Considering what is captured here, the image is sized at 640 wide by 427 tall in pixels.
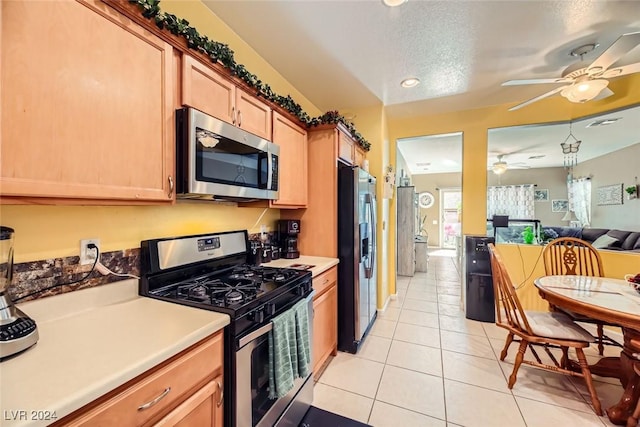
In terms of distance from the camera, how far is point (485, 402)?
5.92 ft

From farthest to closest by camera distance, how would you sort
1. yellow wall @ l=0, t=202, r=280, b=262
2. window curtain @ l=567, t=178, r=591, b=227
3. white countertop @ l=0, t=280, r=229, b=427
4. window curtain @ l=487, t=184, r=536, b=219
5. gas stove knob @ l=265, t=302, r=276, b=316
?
window curtain @ l=487, t=184, r=536, b=219, window curtain @ l=567, t=178, r=591, b=227, gas stove knob @ l=265, t=302, r=276, b=316, yellow wall @ l=0, t=202, r=280, b=262, white countertop @ l=0, t=280, r=229, b=427

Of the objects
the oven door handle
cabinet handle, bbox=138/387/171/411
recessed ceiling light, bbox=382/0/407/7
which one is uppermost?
recessed ceiling light, bbox=382/0/407/7

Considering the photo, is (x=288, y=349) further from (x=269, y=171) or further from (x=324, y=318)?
(x=269, y=171)

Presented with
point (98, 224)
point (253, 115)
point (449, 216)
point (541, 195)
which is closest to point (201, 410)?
point (98, 224)

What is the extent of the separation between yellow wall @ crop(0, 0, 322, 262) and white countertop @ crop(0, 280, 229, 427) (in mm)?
213

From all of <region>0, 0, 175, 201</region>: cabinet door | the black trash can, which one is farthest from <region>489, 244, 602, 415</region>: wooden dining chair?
<region>0, 0, 175, 201</region>: cabinet door

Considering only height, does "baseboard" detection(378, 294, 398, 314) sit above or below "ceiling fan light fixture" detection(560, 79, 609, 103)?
below

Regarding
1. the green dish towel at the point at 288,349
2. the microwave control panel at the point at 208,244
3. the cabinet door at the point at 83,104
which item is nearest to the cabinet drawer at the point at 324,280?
the green dish towel at the point at 288,349

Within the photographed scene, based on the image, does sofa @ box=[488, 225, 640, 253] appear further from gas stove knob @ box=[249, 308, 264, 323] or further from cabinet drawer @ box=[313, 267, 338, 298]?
gas stove knob @ box=[249, 308, 264, 323]

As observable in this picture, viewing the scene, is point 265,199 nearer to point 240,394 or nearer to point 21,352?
point 240,394

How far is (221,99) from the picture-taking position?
150cm

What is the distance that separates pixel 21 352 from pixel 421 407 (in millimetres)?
2063

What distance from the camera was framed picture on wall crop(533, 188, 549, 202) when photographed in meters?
6.04

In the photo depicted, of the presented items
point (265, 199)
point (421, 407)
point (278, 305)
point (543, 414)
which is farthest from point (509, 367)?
point (265, 199)
